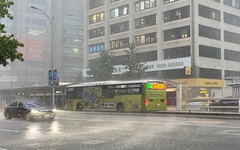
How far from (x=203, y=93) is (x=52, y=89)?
26364 mm

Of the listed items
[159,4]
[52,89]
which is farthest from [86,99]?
[159,4]

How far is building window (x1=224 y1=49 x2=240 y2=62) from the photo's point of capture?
2327 inches

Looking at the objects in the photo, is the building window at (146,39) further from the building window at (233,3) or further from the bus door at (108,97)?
the bus door at (108,97)

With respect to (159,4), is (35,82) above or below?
below

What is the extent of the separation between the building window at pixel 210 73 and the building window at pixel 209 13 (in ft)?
31.5

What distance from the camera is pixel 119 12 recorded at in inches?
2675

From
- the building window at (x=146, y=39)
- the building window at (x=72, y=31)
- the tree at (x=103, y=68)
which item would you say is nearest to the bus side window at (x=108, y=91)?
the tree at (x=103, y=68)

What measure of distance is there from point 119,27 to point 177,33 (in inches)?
636

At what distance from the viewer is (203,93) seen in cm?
5369

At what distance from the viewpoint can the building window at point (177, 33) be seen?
5394 cm

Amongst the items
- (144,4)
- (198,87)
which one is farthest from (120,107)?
(144,4)

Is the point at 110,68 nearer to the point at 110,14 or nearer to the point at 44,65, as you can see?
the point at 110,14

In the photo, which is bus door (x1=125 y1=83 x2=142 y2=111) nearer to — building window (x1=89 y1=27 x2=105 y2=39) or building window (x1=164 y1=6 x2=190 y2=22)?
building window (x1=164 y1=6 x2=190 y2=22)

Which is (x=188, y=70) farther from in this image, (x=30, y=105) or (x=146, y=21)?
(x=30, y=105)
